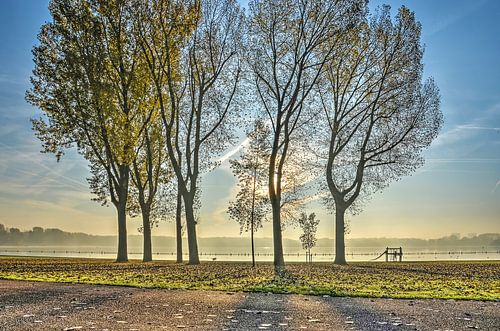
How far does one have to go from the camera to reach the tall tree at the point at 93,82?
35.6 meters

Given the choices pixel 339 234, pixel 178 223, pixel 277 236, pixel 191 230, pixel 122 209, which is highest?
pixel 122 209

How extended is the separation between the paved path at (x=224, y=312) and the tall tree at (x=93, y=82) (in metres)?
21.3

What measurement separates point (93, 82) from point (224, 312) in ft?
89.0

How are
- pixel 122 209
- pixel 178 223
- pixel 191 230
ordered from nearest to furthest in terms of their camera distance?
pixel 191 230, pixel 122 209, pixel 178 223

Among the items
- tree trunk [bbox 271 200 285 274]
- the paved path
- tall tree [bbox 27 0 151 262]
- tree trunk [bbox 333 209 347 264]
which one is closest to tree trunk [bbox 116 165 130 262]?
tall tree [bbox 27 0 151 262]

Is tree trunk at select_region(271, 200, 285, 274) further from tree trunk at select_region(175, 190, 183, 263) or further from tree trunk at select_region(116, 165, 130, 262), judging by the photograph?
tree trunk at select_region(116, 165, 130, 262)

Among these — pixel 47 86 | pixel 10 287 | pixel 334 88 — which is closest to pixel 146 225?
pixel 47 86

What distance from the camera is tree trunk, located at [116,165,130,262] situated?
38.1 m

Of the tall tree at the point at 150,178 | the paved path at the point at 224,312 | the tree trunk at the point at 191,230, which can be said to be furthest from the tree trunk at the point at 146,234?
the paved path at the point at 224,312

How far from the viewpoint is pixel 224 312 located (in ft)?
39.8

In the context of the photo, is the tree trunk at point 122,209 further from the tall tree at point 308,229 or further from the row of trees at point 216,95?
the tall tree at point 308,229

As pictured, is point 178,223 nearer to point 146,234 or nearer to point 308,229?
point 146,234

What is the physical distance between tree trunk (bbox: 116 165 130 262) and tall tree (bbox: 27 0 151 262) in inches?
2.9

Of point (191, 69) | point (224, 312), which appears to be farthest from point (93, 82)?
point (224, 312)
